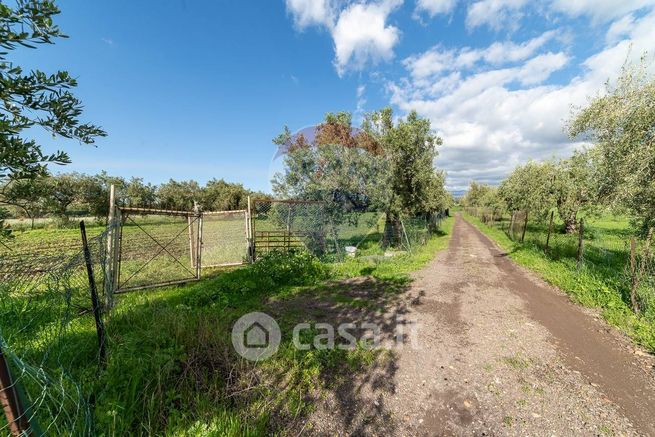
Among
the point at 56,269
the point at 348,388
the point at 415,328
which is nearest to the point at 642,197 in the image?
the point at 415,328

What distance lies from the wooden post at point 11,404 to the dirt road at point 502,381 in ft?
8.01

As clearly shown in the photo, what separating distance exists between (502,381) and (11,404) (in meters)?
5.10

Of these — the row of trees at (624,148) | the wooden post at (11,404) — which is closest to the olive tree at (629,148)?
the row of trees at (624,148)

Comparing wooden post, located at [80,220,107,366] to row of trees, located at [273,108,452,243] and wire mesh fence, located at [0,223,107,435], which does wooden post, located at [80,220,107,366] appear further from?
row of trees, located at [273,108,452,243]

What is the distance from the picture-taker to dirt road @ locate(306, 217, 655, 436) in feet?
9.98

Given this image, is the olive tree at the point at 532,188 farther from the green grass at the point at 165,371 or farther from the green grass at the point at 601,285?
the green grass at the point at 165,371

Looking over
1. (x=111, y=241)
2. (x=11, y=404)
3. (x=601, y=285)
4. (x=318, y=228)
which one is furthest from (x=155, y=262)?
(x=601, y=285)

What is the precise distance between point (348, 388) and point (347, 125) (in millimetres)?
11639

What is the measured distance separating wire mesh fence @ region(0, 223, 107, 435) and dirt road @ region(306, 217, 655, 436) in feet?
8.18

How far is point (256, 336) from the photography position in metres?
4.84

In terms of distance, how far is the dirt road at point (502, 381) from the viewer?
304cm

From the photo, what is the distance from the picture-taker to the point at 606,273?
7.34 metres

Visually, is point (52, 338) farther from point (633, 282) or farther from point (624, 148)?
point (624, 148)

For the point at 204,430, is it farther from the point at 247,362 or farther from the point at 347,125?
the point at 347,125
